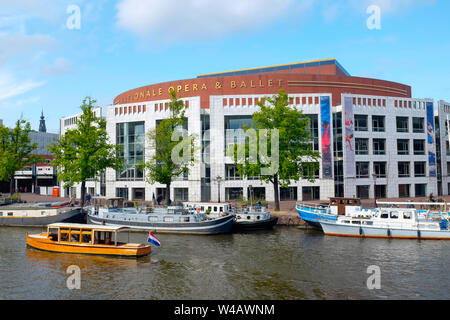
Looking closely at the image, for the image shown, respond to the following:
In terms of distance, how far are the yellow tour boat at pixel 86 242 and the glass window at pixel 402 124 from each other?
5799 cm

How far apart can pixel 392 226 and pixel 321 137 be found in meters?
30.3

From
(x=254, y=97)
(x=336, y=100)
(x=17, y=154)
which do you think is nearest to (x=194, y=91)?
(x=254, y=97)

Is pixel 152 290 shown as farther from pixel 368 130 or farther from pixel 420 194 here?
pixel 420 194

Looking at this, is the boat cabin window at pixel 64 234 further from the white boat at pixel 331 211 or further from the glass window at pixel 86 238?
the white boat at pixel 331 211

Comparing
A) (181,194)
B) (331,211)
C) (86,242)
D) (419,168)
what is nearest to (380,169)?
(419,168)

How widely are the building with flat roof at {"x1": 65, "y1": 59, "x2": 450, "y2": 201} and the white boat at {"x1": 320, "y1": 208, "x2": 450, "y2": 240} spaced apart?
26421 millimetres

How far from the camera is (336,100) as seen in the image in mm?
70188

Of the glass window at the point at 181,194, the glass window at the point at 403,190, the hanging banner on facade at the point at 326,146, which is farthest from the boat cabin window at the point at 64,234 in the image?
the glass window at the point at 403,190

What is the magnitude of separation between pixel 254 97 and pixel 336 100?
18228 millimetres

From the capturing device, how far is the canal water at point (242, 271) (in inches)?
738

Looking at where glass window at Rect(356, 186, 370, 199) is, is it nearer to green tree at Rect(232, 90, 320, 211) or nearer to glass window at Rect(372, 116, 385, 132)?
glass window at Rect(372, 116, 385, 132)

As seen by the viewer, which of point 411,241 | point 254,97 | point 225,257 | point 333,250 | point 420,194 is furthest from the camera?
point 420,194

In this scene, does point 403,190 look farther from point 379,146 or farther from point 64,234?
point 64,234

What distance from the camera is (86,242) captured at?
2719cm
